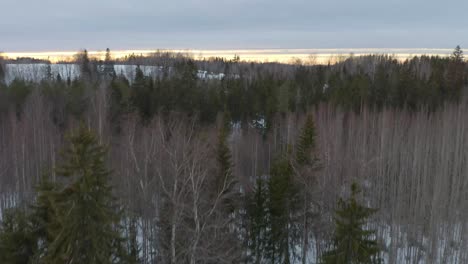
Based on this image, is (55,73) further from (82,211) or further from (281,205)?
(82,211)

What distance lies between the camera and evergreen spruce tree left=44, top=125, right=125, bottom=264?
37.5 feet

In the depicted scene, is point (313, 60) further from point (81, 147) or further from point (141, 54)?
point (81, 147)

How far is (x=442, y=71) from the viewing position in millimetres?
→ 58031

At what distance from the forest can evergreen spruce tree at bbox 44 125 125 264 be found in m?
0.04

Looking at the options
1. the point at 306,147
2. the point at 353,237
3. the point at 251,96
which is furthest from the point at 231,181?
the point at 251,96

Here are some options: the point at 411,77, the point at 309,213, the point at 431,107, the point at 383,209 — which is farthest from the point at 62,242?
the point at 411,77

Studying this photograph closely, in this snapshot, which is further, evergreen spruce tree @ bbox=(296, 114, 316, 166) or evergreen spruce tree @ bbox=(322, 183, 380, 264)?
evergreen spruce tree @ bbox=(296, 114, 316, 166)

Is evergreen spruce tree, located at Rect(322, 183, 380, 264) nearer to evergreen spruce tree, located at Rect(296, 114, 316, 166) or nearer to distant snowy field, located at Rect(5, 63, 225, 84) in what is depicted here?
evergreen spruce tree, located at Rect(296, 114, 316, 166)

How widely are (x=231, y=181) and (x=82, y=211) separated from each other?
294 inches

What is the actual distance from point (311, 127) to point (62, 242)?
16.4 metres

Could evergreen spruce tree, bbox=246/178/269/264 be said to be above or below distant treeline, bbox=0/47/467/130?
below

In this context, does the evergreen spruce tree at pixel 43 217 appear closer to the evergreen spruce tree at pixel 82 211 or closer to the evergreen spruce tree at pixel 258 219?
the evergreen spruce tree at pixel 82 211

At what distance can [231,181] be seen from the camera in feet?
58.4

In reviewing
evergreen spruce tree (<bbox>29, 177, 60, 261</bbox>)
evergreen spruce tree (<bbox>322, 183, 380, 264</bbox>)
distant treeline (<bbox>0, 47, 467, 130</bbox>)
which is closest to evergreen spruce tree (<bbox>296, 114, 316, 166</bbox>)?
evergreen spruce tree (<bbox>322, 183, 380, 264</bbox>)
